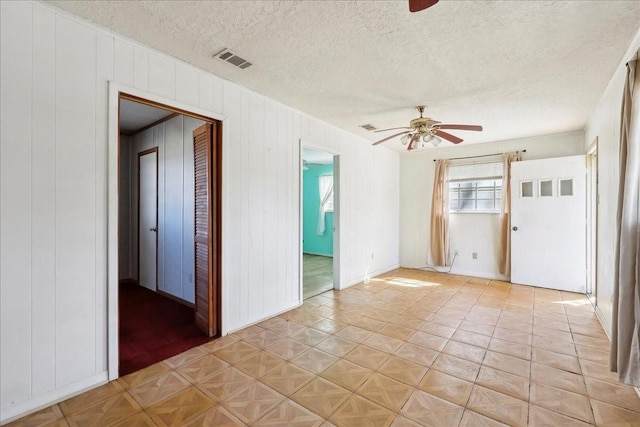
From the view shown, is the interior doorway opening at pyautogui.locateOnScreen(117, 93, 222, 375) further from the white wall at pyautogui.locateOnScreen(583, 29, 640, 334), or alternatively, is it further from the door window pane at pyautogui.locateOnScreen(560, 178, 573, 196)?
the door window pane at pyautogui.locateOnScreen(560, 178, 573, 196)

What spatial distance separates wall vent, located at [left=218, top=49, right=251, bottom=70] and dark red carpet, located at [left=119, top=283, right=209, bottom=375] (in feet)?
8.23

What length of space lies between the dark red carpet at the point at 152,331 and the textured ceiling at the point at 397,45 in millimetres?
2494

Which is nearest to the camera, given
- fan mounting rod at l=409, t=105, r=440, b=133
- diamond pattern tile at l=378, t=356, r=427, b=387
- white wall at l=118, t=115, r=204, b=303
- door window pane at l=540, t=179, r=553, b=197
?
diamond pattern tile at l=378, t=356, r=427, b=387

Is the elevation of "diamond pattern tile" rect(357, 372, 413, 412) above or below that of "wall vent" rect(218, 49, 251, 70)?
below

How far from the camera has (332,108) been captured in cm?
361

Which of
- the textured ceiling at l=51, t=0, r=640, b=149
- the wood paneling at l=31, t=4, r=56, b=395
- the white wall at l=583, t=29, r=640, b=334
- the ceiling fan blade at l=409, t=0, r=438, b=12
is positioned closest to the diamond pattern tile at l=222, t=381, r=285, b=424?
the wood paneling at l=31, t=4, r=56, b=395

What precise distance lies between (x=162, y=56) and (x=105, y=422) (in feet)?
8.43

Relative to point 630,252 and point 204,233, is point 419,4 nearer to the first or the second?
point 630,252

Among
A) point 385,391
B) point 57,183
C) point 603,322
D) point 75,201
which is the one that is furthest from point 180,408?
point 603,322

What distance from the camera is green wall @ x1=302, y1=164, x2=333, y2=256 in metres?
7.77

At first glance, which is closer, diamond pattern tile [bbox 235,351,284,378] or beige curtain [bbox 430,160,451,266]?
diamond pattern tile [bbox 235,351,284,378]

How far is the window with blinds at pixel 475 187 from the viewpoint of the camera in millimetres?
5191

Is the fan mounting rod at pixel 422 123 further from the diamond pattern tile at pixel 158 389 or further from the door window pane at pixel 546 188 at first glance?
the diamond pattern tile at pixel 158 389

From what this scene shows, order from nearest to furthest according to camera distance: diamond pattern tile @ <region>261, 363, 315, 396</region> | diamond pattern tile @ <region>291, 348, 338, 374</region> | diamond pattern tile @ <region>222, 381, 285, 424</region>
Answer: diamond pattern tile @ <region>222, 381, 285, 424</region>
diamond pattern tile @ <region>261, 363, 315, 396</region>
diamond pattern tile @ <region>291, 348, 338, 374</region>
